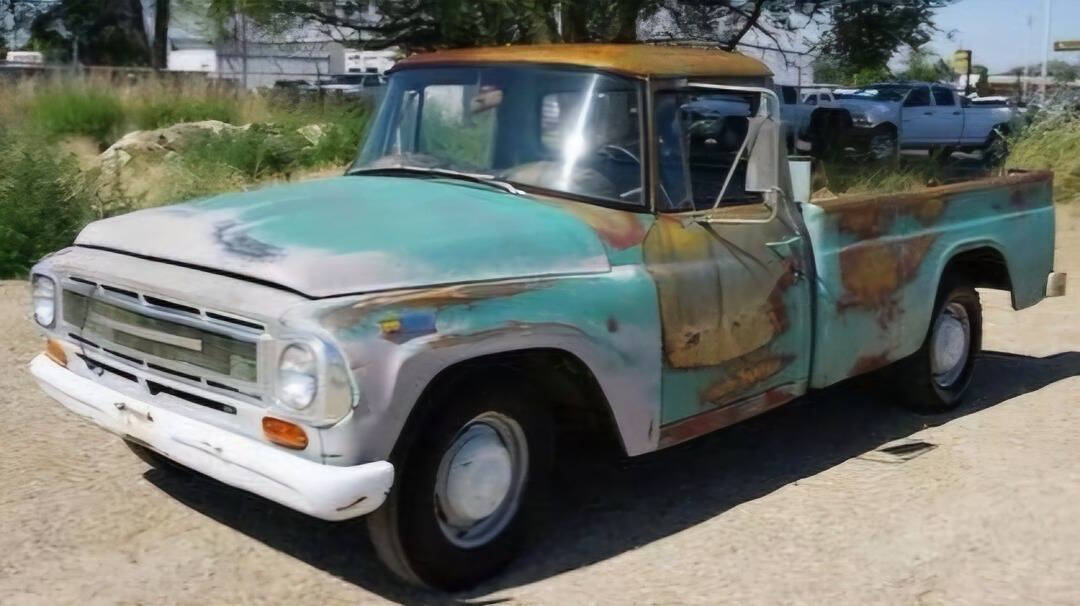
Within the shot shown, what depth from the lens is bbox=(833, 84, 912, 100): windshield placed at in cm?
2773

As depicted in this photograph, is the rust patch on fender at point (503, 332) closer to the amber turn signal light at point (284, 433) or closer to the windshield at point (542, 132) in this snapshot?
the amber turn signal light at point (284, 433)

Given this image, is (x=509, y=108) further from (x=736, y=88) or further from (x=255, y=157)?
(x=255, y=157)

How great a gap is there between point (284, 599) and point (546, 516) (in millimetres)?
1086

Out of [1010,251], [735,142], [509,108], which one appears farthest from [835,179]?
[509,108]

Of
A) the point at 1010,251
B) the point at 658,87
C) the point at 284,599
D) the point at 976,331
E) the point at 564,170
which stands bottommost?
the point at 284,599

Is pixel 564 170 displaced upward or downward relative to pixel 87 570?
upward

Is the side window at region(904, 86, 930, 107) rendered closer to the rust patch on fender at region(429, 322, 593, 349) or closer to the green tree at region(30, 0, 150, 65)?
the rust patch on fender at region(429, 322, 593, 349)

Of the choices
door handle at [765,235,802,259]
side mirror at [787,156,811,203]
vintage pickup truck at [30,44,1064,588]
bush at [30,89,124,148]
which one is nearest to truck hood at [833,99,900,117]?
bush at [30,89,124,148]

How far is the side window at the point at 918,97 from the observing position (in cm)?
2747

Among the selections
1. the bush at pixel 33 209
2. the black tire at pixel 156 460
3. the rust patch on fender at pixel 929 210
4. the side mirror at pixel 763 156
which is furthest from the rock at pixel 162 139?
the side mirror at pixel 763 156

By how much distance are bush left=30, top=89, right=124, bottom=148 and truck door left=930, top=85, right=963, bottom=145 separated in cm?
1706

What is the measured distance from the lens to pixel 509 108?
487 cm

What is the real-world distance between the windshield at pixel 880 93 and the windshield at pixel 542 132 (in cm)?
2407

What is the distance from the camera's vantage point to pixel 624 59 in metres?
4.89
